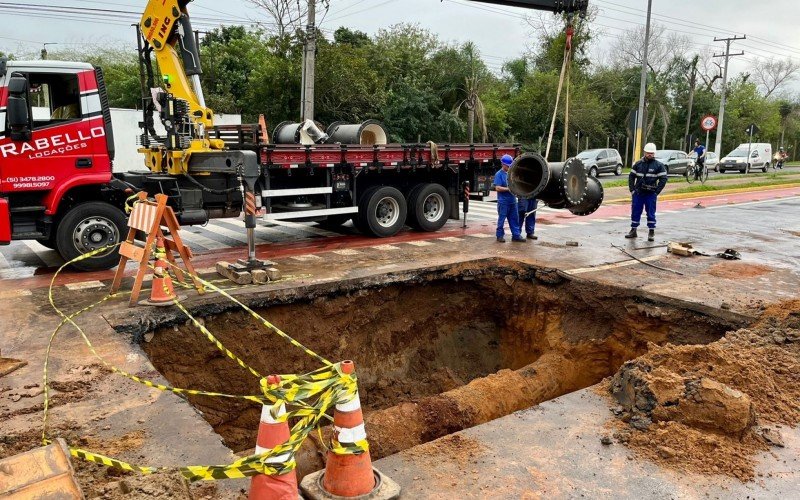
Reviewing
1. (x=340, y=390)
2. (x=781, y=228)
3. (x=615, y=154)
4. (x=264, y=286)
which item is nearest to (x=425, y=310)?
(x=264, y=286)

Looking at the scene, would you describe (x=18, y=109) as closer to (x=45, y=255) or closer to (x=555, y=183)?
(x=45, y=255)

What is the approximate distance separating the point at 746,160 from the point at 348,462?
38042 millimetres

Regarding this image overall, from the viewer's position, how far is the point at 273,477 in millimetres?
2982

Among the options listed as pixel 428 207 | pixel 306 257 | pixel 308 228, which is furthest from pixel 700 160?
pixel 306 257

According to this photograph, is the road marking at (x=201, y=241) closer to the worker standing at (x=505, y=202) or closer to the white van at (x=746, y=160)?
the worker standing at (x=505, y=202)

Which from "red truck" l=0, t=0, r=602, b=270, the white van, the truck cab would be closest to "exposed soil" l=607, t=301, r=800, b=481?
"red truck" l=0, t=0, r=602, b=270

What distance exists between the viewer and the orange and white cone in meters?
3.21

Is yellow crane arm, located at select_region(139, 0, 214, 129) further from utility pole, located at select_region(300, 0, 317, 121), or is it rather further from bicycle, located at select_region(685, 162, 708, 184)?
bicycle, located at select_region(685, 162, 708, 184)

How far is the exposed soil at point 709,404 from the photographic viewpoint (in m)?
3.71

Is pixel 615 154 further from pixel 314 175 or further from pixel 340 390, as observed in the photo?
pixel 340 390

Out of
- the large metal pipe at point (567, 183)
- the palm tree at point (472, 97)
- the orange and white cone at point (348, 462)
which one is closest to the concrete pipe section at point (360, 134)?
the large metal pipe at point (567, 183)

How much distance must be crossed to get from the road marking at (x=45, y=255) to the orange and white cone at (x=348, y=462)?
7.47 metres

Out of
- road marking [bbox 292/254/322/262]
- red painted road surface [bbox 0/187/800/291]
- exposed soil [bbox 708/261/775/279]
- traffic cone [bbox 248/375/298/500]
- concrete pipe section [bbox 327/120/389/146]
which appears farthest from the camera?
concrete pipe section [bbox 327/120/389/146]

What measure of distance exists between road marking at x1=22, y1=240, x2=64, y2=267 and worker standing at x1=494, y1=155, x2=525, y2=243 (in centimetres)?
722
